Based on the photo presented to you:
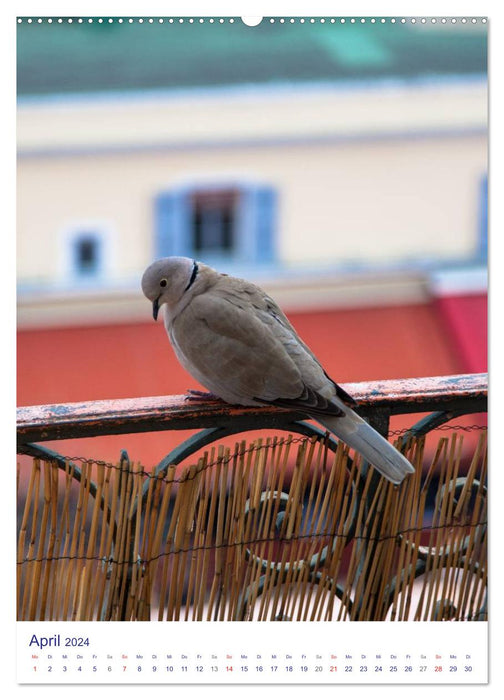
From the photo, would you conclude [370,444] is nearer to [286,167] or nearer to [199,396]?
[199,396]

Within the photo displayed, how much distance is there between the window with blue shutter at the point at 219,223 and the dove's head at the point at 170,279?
2.87 metres

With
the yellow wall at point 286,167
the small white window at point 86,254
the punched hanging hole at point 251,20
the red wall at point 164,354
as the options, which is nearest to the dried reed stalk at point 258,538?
the punched hanging hole at point 251,20

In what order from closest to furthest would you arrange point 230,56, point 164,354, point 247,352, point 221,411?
point 221,411 → point 247,352 → point 230,56 → point 164,354

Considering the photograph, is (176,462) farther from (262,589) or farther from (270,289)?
(270,289)

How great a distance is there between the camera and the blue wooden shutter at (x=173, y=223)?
422 centimetres

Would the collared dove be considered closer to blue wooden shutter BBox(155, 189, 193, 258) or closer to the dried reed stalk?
the dried reed stalk

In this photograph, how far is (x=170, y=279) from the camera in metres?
1.30

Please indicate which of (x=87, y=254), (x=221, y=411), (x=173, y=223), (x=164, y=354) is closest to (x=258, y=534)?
(x=221, y=411)

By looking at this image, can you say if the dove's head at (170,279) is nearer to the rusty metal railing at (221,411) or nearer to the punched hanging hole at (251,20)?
the rusty metal railing at (221,411)

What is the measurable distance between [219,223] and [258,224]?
0.65ft

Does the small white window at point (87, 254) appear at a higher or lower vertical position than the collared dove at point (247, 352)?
higher

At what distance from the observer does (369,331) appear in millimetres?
4355
